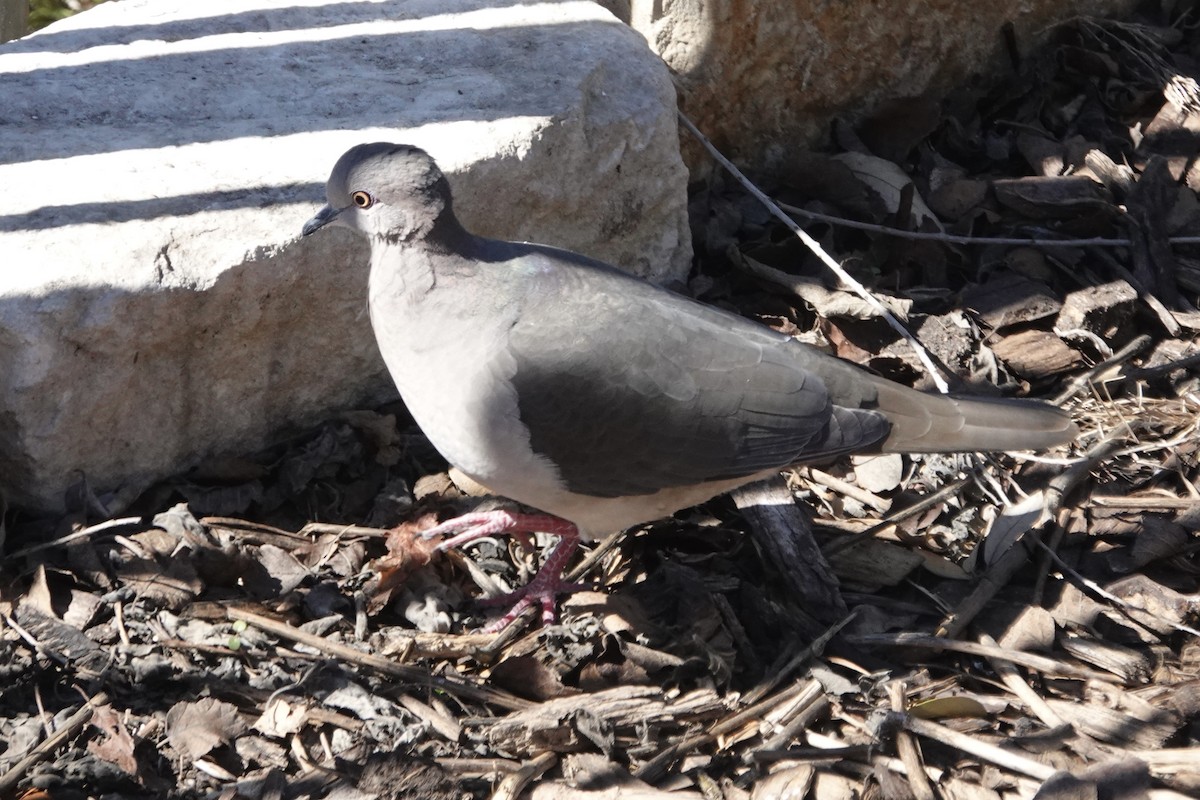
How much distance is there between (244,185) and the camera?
373cm

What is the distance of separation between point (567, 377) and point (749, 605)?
96cm

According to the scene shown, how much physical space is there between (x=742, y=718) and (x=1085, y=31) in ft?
12.3

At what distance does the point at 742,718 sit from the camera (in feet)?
11.0

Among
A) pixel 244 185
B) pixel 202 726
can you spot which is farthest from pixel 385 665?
pixel 244 185

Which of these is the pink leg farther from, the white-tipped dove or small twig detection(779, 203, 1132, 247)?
small twig detection(779, 203, 1132, 247)

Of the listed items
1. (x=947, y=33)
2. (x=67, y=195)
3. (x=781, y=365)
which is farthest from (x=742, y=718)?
(x=947, y=33)

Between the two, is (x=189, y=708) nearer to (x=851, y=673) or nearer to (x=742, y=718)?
(x=742, y=718)

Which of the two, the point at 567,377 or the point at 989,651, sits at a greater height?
the point at 567,377

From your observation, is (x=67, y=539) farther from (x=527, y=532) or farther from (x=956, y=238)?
(x=956, y=238)

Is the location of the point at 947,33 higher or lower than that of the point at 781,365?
higher

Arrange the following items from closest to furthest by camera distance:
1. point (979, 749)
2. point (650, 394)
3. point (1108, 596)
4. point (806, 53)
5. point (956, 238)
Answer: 1. point (979, 749)
2. point (650, 394)
3. point (1108, 596)
4. point (956, 238)
5. point (806, 53)

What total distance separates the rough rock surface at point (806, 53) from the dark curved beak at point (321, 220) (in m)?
1.94

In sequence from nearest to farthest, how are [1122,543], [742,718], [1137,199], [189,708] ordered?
[189,708], [742,718], [1122,543], [1137,199]

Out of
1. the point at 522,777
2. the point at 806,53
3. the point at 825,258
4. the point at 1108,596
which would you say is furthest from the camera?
the point at 806,53
